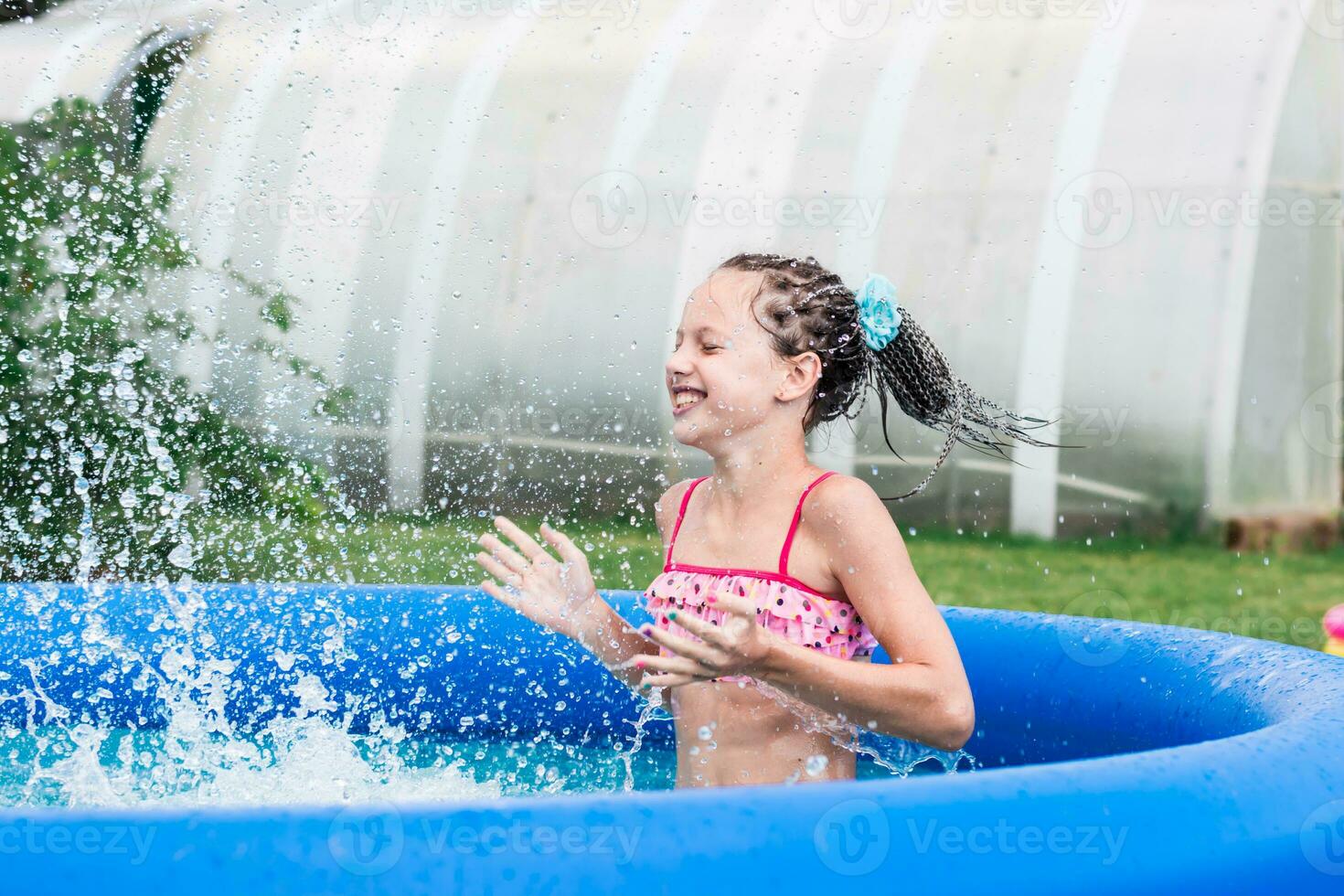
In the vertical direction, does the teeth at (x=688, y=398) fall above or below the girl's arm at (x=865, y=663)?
above

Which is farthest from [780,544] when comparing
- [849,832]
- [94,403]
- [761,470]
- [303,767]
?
[94,403]

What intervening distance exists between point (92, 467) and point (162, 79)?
2.95 metres

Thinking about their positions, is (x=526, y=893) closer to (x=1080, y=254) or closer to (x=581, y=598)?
(x=581, y=598)

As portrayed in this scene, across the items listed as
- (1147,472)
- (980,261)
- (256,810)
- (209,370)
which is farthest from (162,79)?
(256,810)

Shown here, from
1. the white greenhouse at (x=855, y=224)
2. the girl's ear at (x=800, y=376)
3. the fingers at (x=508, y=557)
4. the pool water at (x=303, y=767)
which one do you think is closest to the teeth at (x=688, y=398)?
the girl's ear at (x=800, y=376)

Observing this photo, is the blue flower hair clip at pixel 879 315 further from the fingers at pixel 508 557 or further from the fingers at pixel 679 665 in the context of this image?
the fingers at pixel 679 665

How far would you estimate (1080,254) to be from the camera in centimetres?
830

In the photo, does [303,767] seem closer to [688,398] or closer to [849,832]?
[688,398]

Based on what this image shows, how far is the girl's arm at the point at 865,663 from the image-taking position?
5.43 ft

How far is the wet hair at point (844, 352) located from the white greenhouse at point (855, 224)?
5228 millimetres

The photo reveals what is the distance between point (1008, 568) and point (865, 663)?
19.2 ft

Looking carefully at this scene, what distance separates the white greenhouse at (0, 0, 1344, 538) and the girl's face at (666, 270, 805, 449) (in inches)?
213

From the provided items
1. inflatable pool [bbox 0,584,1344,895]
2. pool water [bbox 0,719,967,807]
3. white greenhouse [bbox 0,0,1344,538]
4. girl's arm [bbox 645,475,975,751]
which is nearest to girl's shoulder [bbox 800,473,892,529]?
girl's arm [bbox 645,475,975,751]

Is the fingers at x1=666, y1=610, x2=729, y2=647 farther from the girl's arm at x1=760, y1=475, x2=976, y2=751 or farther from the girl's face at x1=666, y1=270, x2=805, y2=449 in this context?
the girl's face at x1=666, y1=270, x2=805, y2=449
